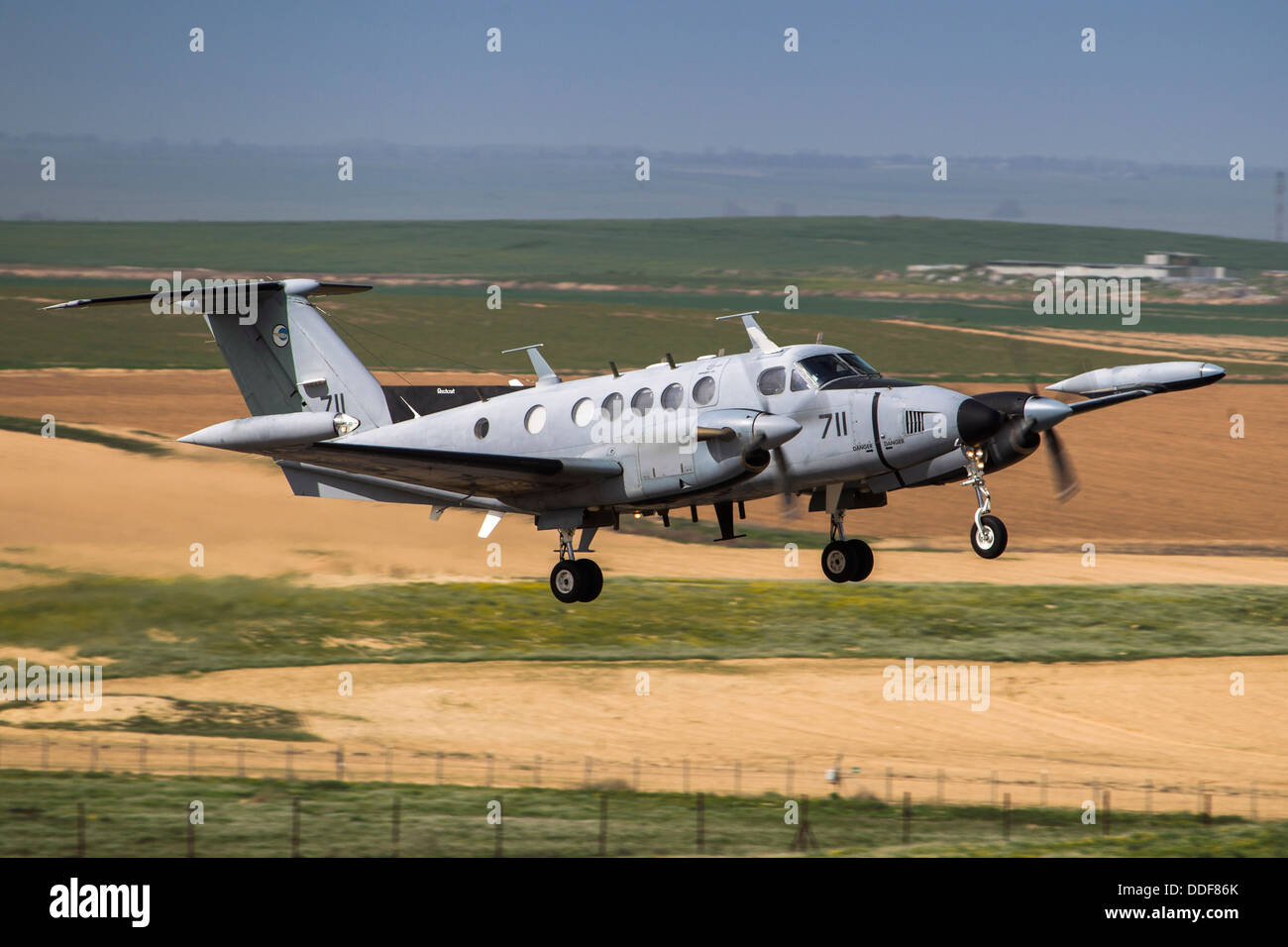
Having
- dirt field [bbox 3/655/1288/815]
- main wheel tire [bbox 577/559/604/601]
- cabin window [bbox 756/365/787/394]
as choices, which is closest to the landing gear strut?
cabin window [bbox 756/365/787/394]

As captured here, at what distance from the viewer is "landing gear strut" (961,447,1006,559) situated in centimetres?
2892

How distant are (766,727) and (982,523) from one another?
52.8 feet

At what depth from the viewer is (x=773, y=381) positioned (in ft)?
99.7

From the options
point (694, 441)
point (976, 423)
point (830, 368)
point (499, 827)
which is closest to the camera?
point (976, 423)

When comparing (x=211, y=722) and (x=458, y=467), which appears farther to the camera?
(x=211, y=722)

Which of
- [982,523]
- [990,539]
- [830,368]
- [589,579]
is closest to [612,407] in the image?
[589,579]

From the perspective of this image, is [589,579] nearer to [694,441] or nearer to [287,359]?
[694,441]

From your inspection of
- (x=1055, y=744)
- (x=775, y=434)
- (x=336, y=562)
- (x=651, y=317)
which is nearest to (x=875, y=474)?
(x=775, y=434)

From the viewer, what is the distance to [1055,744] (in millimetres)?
42625

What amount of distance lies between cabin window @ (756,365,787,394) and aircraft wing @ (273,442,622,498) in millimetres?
3314

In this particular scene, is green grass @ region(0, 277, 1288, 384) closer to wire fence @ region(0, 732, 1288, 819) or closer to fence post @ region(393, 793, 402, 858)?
wire fence @ region(0, 732, 1288, 819)

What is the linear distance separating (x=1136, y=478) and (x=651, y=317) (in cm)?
6104
